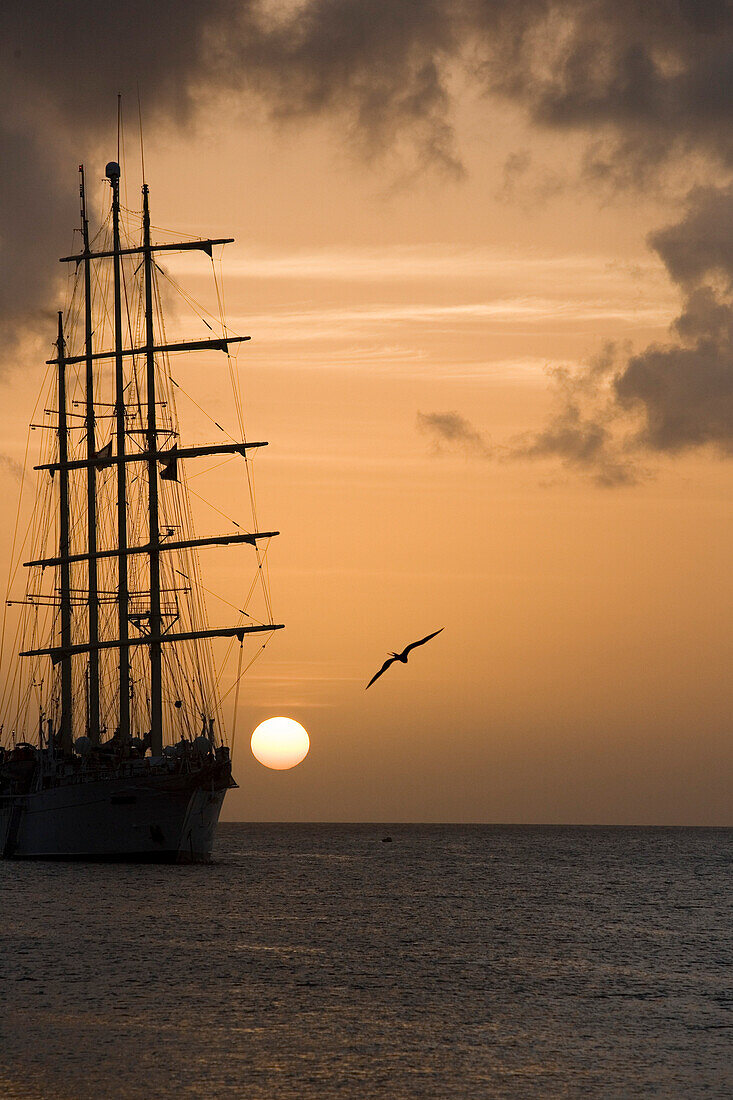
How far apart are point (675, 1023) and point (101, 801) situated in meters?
57.3

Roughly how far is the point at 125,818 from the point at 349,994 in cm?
4706

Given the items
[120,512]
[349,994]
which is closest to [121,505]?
[120,512]

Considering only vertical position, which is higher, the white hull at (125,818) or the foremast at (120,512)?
the foremast at (120,512)

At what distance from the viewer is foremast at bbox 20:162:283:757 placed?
104312 millimetres

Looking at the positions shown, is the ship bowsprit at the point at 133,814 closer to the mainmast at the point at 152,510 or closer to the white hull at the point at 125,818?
the white hull at the point at 125,818

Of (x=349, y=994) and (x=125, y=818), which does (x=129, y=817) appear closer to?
(x=125, y=818)

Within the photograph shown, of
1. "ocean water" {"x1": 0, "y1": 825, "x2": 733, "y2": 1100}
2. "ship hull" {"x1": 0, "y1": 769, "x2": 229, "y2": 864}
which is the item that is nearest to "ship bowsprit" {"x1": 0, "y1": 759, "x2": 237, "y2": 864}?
"ship hull" {"x1": 0, "y1": 769, "x2": 229, "y2": 864}

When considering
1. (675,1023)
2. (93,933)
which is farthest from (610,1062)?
(93,933)

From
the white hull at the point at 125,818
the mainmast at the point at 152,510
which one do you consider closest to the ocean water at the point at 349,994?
the white hull at the point at 125,818

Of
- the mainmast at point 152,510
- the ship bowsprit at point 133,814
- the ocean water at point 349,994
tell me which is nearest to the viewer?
the ocean water at point 349,994

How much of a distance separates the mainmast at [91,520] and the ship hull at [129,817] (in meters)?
10.5

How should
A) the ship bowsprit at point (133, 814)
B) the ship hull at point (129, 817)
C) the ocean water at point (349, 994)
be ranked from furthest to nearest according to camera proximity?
1. the ship hull at point (129, 817)
2. the ship bowsprit at point (133, 814)
3. the ocean water at point (349, 994)

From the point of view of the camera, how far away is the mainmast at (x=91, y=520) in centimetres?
11225

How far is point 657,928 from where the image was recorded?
82.7 m
